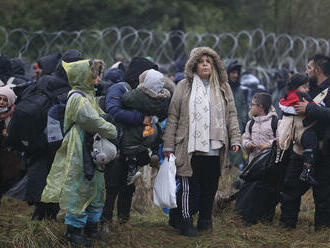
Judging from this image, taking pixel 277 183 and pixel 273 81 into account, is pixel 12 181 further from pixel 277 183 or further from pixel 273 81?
pixel 273 81

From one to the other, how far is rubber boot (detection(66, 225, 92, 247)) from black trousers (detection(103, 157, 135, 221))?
1.79 feet

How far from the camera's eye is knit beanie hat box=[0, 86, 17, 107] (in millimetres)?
5660

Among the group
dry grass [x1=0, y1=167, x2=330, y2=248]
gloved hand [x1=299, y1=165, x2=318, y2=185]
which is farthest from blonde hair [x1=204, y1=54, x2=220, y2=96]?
dry grass [x1=0, y1=167, x2=330, y2=248]

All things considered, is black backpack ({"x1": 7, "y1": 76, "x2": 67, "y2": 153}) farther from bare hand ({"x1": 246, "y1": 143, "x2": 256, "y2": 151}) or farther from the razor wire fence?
the razor wire fence

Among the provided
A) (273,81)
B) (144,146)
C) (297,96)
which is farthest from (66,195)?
(273,81)

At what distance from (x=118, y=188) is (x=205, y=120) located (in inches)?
40.7

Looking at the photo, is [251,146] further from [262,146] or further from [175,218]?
[175,218]

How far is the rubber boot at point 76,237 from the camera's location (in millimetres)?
5031

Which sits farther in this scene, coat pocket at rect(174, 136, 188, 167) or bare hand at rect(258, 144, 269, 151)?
bare hand at rect(258, 144, 269, 151)

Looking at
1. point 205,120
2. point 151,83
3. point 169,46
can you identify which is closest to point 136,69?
point 151,83

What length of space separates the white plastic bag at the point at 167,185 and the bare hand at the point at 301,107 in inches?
53.4

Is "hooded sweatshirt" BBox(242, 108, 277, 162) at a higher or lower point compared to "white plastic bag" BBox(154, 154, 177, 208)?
higher

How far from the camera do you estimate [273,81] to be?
13.2 metres

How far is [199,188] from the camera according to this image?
588 centimetres
